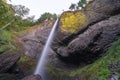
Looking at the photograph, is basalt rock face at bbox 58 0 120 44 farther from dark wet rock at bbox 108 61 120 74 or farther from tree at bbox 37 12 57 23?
tree at bbox 37 12 57 23

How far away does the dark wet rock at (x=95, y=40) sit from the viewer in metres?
13.4

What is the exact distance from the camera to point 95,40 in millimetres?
13930

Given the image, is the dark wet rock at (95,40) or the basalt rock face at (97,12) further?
the basalt rock face at (97,12)

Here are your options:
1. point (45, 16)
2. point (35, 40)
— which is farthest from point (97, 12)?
point (45, 16)

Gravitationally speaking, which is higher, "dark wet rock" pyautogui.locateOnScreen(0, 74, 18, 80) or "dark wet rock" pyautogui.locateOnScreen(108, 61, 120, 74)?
"dark wet rock" pyautogui.locateOnScreen(0, 74, 18, 80)

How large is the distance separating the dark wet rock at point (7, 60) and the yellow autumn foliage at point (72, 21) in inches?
164

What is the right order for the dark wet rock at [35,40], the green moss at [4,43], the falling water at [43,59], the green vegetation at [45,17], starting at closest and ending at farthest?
the green moss at [4,43] < the falling water at [43,59] < the dark wet rock at [35,40] < the green vegetation at [45,17]

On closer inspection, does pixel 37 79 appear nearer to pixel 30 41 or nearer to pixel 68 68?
pixel 68 68

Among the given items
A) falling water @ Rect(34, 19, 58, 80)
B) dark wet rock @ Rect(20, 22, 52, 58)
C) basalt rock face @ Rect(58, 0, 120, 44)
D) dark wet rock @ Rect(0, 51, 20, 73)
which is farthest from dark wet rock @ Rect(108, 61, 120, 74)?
dark wet rock @ Rect(20, 22, 52, 58)

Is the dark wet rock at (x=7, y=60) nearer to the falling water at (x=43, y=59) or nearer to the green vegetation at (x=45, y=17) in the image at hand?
the falling water at (x=43, y=59)

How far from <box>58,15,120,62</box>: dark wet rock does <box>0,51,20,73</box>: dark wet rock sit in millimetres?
4036

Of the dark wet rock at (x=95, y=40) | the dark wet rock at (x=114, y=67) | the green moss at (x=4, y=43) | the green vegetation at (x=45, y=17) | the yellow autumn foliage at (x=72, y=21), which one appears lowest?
the dark wet rock at (x=114, y=67)

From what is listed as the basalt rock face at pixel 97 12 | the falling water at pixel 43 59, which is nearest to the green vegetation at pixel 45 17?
the falling water at pixel 43 59

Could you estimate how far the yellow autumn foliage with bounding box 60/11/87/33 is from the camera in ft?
53.0
